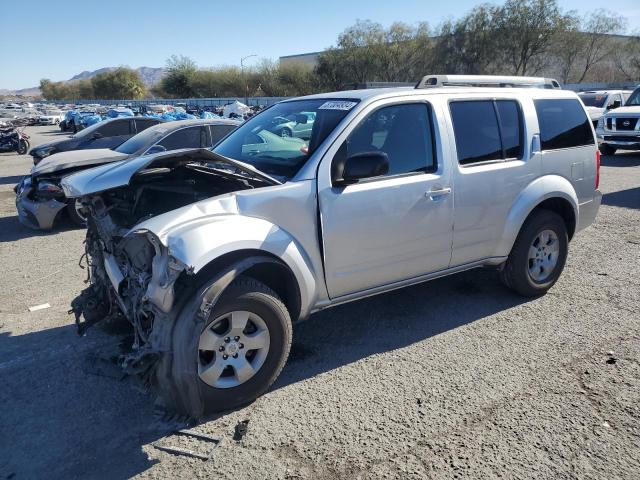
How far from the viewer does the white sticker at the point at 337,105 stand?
380 cm

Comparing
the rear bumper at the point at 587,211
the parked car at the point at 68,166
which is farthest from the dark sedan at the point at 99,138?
the rear bumper at the point at 587,211

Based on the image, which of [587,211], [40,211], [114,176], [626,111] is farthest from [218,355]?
[626,111]

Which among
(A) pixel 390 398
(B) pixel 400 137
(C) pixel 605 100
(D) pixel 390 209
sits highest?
(B) pixel 400 137

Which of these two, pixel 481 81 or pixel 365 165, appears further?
pixel 481 81

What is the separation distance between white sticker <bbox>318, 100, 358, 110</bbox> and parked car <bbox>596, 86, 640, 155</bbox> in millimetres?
14564

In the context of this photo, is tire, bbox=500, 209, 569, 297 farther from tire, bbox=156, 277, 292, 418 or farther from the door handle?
tire, bbox=156, 277, 292, 418

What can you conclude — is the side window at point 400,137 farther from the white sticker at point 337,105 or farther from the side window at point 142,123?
the side window at point 142,123

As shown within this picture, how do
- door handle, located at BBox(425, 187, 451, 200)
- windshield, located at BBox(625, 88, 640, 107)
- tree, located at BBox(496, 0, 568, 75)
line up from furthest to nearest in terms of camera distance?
tree, located at BBox(496, 0, 568, 75), windshield, located at BBox(625, 88, 640, 107), door handle, located at BBox(425, 187, 451, 200)

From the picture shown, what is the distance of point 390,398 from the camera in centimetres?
333

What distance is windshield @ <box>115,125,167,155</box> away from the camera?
8637mm

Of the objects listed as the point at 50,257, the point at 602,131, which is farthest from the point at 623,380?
the point at 602,131

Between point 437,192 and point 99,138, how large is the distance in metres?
9.97

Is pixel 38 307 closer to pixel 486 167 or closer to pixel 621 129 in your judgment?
pixel 486 167

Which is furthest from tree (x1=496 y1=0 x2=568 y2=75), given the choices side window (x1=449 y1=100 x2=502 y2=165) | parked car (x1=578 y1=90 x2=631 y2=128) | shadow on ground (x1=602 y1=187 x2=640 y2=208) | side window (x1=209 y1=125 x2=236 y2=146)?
side window (x1=449 y1=100 x2=502 y2=165)
